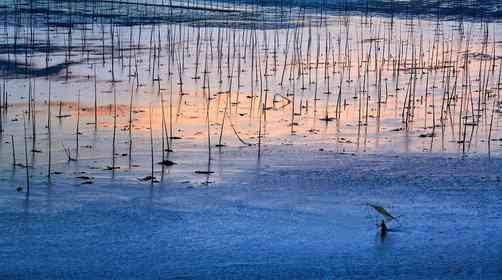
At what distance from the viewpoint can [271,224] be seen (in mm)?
5391

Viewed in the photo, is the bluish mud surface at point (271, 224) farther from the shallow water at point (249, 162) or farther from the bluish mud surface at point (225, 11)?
the bluish mud surface at point (225, 11)

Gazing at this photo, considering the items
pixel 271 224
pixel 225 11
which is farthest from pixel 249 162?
pixel 225 11

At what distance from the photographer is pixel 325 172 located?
659 centimetres

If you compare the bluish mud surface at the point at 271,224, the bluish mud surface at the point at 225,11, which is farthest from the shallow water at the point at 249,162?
the bluish mud surface at the point at 225,11

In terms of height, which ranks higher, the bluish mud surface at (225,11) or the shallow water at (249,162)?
the bluish mud surface at (225,11)

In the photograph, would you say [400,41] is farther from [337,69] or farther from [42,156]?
[42,156]

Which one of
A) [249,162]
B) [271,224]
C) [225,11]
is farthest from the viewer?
[225,11]

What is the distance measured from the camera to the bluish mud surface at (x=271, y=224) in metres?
4.73

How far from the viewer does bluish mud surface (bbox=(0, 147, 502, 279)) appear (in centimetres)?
473

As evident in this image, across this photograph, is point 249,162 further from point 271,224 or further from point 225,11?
point 225,11

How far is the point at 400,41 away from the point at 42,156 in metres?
7.74

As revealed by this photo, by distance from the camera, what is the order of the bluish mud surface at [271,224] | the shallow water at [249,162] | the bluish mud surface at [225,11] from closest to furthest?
1. the bluish mud surface at [271,224]
2. the shallow water at [249,162]
3. the bluish mud surface at [225,11]

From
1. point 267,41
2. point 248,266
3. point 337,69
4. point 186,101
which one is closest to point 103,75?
point 186,101

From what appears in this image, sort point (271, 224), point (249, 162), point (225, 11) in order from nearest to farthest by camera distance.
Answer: point (271, 224)
point (249, 162)
point (225, 11)
